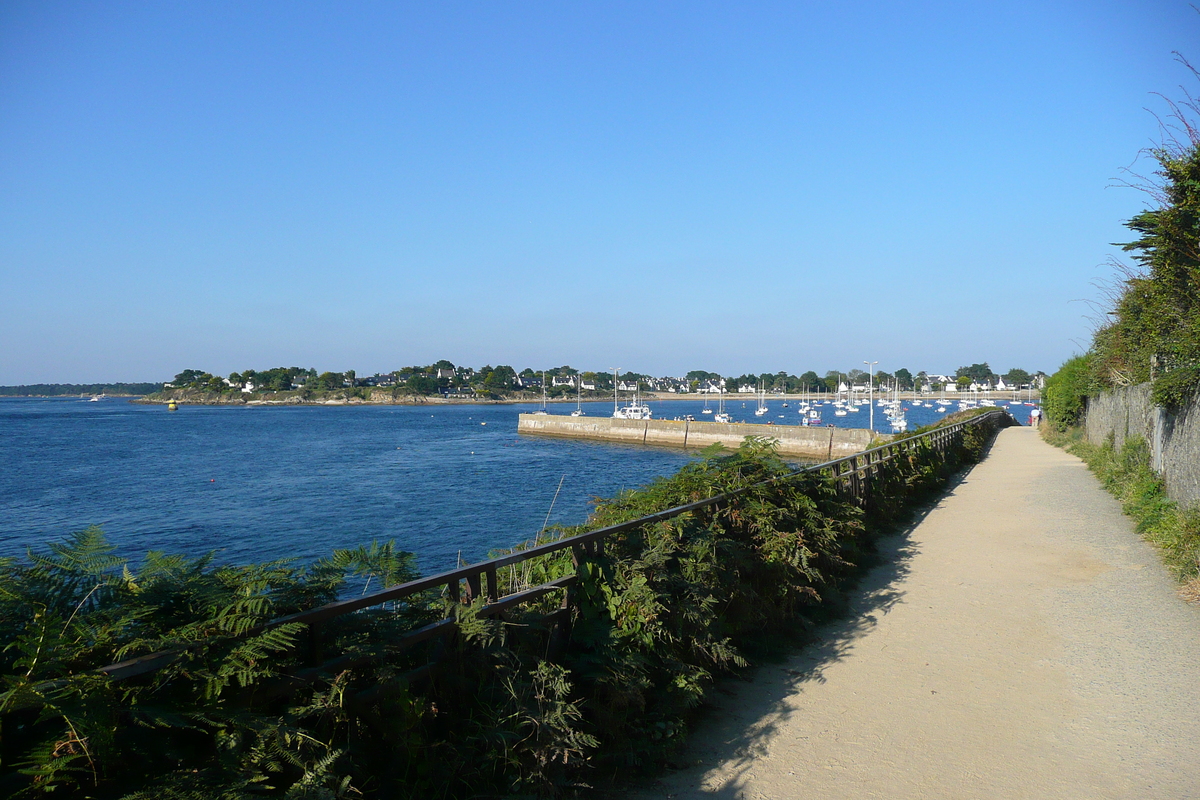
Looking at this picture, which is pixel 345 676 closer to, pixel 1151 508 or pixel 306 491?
pixel 1151 508

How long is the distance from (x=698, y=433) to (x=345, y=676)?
2576 inches

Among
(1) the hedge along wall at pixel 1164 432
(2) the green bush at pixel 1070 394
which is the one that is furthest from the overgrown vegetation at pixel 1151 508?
(2) the green bush at pixel 1070 394

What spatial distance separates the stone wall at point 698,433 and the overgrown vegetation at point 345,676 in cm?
3805

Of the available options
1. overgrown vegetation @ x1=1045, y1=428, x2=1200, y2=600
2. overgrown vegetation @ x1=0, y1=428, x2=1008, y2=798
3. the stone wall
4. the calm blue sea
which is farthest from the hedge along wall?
the stone wall

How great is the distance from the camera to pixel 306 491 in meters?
37.4

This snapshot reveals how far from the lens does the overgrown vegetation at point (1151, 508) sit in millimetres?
8438

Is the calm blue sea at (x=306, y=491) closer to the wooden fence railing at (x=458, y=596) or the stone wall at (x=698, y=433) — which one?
the wooden fence railing at (x=458, y=596)

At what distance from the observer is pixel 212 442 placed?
7419 centimetres

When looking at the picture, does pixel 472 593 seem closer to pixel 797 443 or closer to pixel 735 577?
pixel 735 577

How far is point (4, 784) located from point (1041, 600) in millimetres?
8937

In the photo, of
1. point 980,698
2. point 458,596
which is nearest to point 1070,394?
point 980,698

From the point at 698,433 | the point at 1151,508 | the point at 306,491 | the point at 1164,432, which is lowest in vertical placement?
the point at 306,491

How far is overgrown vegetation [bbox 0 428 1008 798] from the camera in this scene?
2.32 meters

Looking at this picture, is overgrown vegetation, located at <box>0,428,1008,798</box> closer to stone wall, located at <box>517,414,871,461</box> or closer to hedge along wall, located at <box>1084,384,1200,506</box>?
hedge along wall, located at <box>1084,384,1200,506</box>
